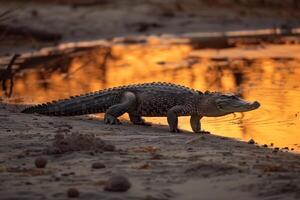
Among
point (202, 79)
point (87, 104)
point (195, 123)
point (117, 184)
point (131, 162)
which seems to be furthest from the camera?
point (202, 79)

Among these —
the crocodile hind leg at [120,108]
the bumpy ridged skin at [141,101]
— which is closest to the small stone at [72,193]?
the crocodile hind leg at [120,108]

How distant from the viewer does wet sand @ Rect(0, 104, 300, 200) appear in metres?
5.22

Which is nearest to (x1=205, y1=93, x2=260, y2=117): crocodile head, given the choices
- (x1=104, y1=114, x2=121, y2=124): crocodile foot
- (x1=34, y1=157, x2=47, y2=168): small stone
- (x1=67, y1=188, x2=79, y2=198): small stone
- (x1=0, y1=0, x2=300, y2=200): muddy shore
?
(x1=0, y1=0, x2=300, y2=200): muddy shore

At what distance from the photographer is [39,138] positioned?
24.3 ft

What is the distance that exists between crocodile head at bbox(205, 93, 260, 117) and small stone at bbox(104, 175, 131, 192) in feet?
12.1

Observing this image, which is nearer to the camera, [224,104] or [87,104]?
[224,104]

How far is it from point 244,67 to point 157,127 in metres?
7.22

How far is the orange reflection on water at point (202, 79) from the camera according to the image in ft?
30.2

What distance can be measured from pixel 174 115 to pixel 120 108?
2.41ft

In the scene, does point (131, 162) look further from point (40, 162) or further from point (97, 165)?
point (40, 162)

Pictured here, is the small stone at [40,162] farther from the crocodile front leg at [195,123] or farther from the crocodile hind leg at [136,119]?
the crocodile hind leg at [136,119]

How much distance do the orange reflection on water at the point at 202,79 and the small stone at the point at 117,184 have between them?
114 inches

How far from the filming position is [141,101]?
9.25m

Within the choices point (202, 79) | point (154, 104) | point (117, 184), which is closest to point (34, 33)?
point (202, 79)
